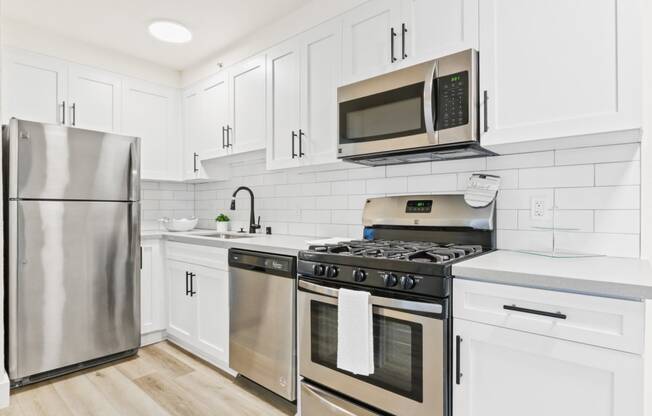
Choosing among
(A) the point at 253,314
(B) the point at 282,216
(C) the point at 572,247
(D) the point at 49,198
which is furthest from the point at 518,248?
(D) the point at 49,198

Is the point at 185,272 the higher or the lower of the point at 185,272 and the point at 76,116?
the lower

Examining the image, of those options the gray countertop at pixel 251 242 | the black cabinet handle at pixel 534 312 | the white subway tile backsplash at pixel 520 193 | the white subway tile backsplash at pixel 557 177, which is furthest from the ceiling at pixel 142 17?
the black cabinet handle at pixel 534 312

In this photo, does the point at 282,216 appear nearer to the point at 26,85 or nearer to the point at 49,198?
the point at 49,198

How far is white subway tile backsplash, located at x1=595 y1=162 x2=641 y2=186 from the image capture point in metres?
1.55

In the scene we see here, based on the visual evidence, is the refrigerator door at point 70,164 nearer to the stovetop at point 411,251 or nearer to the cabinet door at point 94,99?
the cabinet door at point 94,99

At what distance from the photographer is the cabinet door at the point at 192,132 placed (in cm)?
340

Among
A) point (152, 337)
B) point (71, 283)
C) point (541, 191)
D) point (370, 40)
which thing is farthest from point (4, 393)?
point (541, 191)

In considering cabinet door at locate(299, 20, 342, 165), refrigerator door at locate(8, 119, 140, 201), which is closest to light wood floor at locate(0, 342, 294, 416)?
refrigerator door at locate(8, 119, 140, 201)

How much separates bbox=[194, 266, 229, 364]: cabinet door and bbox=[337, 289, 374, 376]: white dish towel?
41.7 inches

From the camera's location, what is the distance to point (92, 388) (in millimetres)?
2357

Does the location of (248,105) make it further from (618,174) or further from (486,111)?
(618,174)

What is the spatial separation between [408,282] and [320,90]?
1390 mm

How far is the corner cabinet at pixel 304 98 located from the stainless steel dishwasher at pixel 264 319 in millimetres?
722

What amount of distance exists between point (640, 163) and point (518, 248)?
60cm
